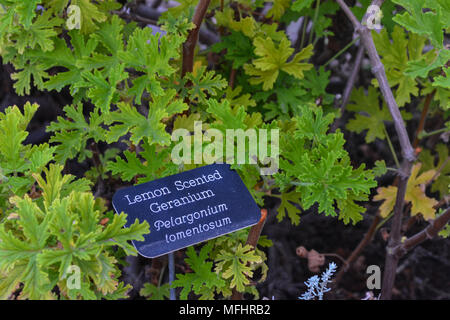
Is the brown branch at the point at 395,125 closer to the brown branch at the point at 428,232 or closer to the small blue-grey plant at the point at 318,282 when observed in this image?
the brown branch at the point at 428,232

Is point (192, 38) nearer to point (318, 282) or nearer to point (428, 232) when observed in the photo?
point (318, 282)

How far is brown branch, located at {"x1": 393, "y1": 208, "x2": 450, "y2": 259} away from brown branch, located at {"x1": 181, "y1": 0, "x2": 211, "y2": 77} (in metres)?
0.83

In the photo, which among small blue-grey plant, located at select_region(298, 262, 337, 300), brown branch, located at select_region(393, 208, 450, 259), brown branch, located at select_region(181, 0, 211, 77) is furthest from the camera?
brown branch, located at select_region(393, 208, 450, 259)

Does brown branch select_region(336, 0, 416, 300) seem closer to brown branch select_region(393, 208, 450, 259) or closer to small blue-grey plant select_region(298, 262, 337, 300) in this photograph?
brown branch select_region(393, 208, 450, 259)

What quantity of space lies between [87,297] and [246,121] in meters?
0.57

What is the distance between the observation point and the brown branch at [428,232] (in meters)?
1.39

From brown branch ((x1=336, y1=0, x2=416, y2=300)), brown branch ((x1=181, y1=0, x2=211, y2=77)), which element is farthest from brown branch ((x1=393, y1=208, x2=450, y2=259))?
brown branch ((x1=181, y1=0, x2=211, y2=77))

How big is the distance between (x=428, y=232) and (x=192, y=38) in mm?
884

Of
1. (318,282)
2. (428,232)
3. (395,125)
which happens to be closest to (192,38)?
(395,125)

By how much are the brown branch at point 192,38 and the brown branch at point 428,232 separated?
0.83m

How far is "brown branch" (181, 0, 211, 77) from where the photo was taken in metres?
1.27

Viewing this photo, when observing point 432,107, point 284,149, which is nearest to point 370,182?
point 284,149

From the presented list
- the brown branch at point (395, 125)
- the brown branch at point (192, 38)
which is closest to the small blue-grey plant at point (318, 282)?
the brown branch at point (395, 125)

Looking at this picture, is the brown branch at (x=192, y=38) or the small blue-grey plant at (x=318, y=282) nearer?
the small blue-grey plant at (x=318, y=282)
